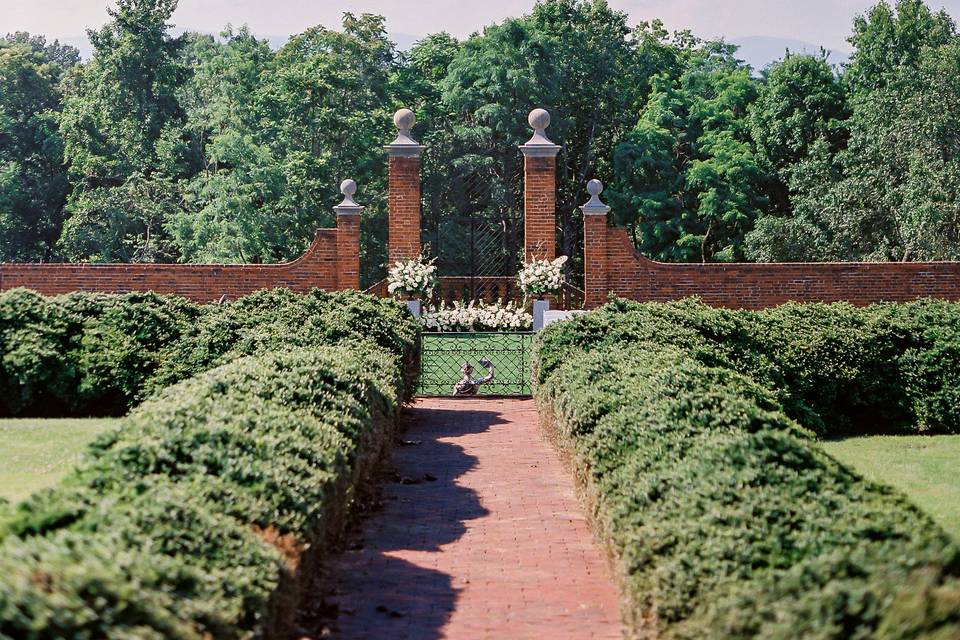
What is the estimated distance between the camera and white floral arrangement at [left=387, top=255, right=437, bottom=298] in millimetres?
18453

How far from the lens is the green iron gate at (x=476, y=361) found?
50.9 feet

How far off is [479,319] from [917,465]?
31.7 feet

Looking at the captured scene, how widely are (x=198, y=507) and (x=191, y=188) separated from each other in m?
31.3

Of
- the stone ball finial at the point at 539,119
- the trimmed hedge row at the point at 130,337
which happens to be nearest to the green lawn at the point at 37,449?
the trimmed hedge row at the point at 130,337

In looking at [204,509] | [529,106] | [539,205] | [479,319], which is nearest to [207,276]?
[479,319]

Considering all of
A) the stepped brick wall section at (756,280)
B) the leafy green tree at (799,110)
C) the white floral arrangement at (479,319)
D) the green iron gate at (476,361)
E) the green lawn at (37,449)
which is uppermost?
the leafy green tree at (799,110)

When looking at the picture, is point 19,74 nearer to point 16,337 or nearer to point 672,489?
point 16,337

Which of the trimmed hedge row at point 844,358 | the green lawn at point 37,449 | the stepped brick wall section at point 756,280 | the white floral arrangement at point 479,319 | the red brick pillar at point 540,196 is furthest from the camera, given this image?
the red brick pillar at point 540,196

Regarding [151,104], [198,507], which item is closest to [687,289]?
[198,507]

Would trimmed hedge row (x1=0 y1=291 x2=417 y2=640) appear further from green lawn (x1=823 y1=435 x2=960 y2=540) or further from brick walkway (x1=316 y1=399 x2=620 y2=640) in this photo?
green lawn (x1=823 y1=435 x2=960 y2=540)

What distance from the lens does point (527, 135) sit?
3316 centimetres

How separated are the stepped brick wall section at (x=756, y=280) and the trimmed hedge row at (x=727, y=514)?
690cm

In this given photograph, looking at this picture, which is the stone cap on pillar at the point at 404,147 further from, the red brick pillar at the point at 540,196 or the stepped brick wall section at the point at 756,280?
the stepped brick wall section at the point at 756,280

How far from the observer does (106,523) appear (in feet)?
13.7
